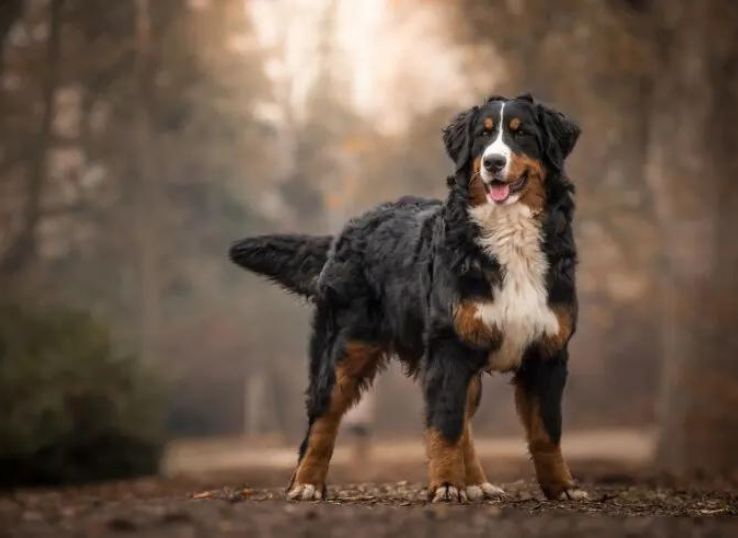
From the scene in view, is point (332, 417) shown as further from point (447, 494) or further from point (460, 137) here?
point (460, 137)

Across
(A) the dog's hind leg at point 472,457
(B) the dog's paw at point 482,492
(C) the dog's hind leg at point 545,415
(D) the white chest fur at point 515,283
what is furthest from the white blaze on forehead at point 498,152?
(B) the dog's paw at point 482,492

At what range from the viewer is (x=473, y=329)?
6664 mm

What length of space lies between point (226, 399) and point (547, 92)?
13.0 m

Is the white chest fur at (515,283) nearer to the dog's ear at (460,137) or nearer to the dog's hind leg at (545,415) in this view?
the dog's hind leg at (545,415)

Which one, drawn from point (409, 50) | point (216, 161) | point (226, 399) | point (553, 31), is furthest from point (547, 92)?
point (226, 399)

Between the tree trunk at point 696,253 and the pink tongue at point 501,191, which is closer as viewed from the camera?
the pink tongue at point 501,191

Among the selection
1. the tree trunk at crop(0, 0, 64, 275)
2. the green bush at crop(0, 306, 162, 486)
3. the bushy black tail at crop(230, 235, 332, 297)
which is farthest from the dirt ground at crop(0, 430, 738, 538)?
the tree trunk at crop(0, 0, 64, 275)

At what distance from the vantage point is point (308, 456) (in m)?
7.45

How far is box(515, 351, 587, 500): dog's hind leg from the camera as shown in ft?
22.7

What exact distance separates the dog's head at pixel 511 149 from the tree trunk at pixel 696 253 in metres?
8.43

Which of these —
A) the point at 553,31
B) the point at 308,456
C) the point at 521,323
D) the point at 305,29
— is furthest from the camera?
the point at 305,29

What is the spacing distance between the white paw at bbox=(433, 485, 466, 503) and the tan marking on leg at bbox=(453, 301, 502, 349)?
0.81 metres

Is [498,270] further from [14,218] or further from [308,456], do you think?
[14,218]

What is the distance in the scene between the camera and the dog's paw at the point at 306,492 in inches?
288
